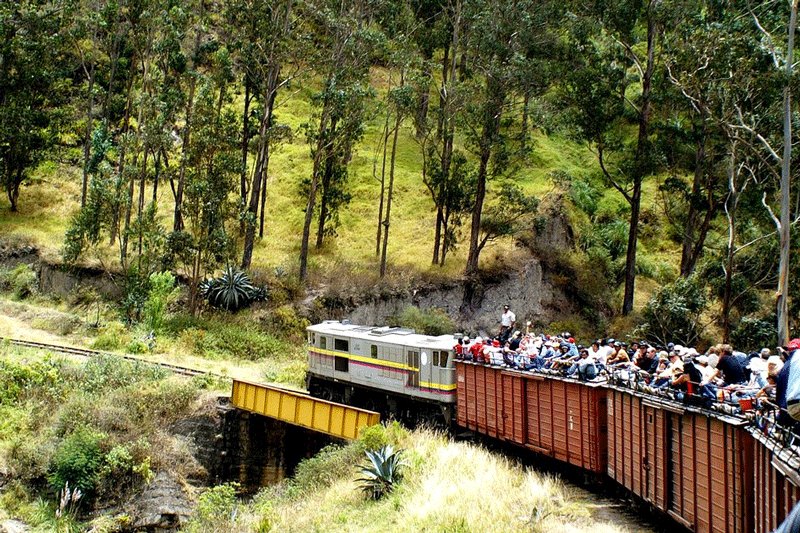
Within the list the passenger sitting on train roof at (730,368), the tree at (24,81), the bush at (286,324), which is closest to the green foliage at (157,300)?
the bush at (286,324)

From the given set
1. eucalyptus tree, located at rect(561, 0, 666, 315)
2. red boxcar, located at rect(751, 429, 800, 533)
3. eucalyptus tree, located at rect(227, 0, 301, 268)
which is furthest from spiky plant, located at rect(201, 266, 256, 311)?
red boxcar, located at rect(751, 429, 800, 533)

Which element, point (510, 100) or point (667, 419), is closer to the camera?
point (667, 419)

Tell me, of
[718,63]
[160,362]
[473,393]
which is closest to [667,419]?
[473,393]

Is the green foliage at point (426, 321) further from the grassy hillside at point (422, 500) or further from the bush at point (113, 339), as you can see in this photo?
the grassy hillside at point (422, 500)

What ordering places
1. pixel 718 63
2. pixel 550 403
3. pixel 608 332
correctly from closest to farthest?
pixel 550 403
pixel 718 63
pixel 608 332

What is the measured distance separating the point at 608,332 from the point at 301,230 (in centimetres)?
2022

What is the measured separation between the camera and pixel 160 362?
34.2m

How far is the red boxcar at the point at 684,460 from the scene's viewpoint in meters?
11.7

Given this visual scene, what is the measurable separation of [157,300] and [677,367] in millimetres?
28430

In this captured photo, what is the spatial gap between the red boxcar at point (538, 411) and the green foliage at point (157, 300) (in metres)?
17.9

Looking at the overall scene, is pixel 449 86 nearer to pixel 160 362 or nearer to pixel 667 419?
pixel 160 362

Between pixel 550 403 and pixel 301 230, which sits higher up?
pixel 301 230

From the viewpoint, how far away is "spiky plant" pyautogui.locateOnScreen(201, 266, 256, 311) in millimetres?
40500

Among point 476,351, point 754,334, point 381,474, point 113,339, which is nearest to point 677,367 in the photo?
point 381,474
